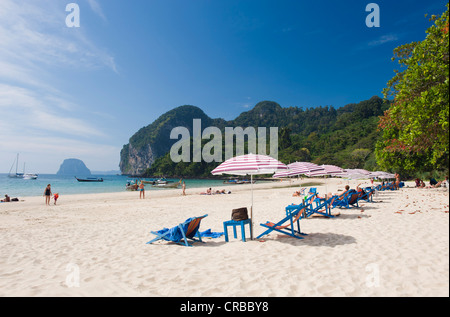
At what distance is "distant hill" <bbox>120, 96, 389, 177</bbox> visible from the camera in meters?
75.9

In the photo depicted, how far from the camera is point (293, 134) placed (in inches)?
5487

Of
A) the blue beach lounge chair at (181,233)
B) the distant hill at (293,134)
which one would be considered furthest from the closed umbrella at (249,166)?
the distant hill at (293,134)

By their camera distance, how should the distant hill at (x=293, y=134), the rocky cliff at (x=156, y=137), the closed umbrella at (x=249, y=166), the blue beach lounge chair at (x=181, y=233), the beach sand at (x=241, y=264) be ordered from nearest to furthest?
the beach sand at (x=241, y=264)
the closed umbrella at (x=249, y=166)
the blue beach lounge chair at (x=181, y=233)
the distant hill at (x=293, y=134)
the rocky cliff at (x=156, y=137)

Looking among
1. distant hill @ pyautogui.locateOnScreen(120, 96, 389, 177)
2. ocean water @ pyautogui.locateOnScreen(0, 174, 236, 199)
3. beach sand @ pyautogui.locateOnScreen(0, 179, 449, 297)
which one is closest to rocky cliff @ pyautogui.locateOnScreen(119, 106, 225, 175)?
distant hill @ pyautogui.locateOnScreen(120, 96, 389, 177)

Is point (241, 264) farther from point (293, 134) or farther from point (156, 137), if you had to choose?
point (156, 137)

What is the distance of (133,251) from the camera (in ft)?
16.8

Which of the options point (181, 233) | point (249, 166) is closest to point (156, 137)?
point (181, 233)

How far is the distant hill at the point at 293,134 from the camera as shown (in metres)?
75.9

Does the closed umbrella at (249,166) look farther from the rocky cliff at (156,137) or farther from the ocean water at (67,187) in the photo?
the rocky cliff at (156,137)

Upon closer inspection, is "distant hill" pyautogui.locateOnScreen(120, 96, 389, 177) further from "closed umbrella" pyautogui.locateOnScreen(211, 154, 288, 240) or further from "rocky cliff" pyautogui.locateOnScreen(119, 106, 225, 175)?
"closed umbrella" pyautogui.locateOnScreen(211, 154, 288, 240)

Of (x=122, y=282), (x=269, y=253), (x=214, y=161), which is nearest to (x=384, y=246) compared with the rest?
(x=269, y=253)

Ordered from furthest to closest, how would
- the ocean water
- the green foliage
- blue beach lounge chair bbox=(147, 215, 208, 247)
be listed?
the ocean water → the green foliage → blue beach lounge chair bbox=(147, 215, 208, 247)

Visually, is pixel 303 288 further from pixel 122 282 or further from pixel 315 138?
pixel 315 138

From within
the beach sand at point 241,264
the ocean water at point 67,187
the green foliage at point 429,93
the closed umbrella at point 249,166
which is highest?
the green foliage at point 429,93
